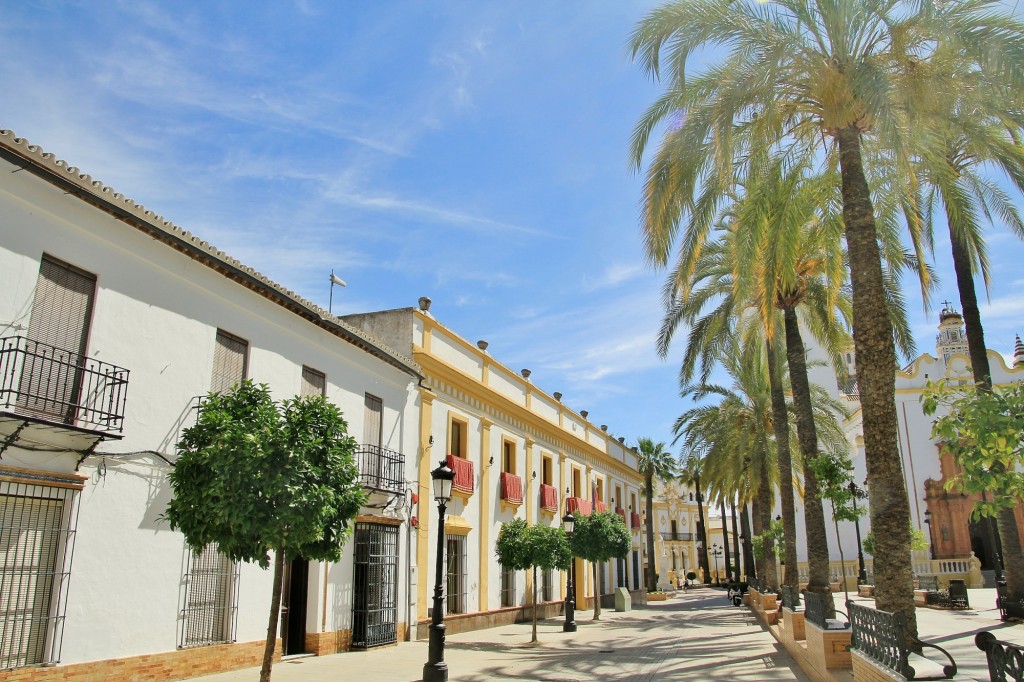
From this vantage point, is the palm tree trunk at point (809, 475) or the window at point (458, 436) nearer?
the palm tree trunk at point (809, 475)

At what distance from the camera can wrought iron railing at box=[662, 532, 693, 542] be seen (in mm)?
76125

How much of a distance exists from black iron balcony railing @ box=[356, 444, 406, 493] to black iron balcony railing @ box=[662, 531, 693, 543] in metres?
63.7

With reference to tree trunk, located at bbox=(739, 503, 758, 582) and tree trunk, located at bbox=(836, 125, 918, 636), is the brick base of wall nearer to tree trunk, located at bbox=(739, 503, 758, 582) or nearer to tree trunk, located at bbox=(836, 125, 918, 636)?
→ tree trunk, located at bbox=(836, 125, 918, 636)

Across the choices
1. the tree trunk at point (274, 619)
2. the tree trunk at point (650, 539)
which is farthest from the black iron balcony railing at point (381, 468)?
the tree trunk at point (650, 539)

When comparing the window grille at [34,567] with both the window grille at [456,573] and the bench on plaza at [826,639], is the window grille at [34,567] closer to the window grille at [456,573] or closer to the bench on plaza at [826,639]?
the bench on plaza at [826,639]

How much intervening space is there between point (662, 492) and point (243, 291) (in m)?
72.5

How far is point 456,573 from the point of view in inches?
799

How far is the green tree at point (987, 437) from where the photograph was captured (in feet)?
16.5

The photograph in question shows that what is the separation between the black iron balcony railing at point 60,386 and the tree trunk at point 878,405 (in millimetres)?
9576

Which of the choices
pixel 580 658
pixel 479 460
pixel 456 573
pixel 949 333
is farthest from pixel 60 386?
pixel 949 333

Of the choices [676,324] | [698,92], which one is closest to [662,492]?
[676,324]

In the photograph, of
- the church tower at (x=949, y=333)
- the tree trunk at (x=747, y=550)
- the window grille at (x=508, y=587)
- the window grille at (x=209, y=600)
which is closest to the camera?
the window grille at (x=209, y=600)

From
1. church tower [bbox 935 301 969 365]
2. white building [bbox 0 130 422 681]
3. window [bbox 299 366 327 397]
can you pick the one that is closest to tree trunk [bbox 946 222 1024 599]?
window [bbox 299 366 327 397]

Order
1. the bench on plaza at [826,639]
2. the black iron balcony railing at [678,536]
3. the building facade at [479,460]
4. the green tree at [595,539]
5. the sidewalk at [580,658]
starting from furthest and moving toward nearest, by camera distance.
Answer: the black iron balcony railing at [678,536], the green tree at [595,539], the building facade at [479,460], the sidewalk at [580,658], the bench on plaza at [826,639]
